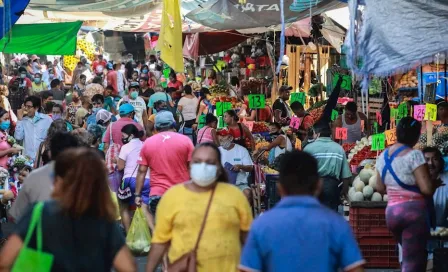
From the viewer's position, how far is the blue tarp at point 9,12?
11.8m

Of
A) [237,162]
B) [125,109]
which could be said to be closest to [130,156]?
[237,162]

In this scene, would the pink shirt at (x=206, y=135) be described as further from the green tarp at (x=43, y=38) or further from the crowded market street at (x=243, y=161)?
the green tarp at (x=43, y=38)

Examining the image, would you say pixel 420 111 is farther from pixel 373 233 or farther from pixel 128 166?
pixel 128 166

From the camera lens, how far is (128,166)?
40.3 feet

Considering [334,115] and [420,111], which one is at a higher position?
[420,111]

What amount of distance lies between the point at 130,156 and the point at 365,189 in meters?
2.86

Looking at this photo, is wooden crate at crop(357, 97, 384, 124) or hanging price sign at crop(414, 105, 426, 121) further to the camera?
wooden crate at crop(357, 97, 384, 124)

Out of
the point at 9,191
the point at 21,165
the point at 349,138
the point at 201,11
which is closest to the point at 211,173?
the point at 9,191

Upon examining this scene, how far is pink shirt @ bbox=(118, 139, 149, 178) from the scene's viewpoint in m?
12.2

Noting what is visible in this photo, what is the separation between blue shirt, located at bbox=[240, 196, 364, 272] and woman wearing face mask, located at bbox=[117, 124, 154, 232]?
22.7 ft

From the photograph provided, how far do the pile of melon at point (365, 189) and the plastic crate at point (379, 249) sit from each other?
1.52ft

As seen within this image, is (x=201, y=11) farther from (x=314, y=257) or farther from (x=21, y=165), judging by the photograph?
(x=314, y=257)

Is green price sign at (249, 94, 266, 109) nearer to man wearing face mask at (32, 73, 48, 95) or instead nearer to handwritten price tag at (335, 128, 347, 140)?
handwritten price tag at (335, 128, 347, 140)

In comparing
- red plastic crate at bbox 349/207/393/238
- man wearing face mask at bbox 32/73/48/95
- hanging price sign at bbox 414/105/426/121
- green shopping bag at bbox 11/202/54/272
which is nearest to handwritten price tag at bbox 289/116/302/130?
hanging price sign at bbox 414/105/426/121
